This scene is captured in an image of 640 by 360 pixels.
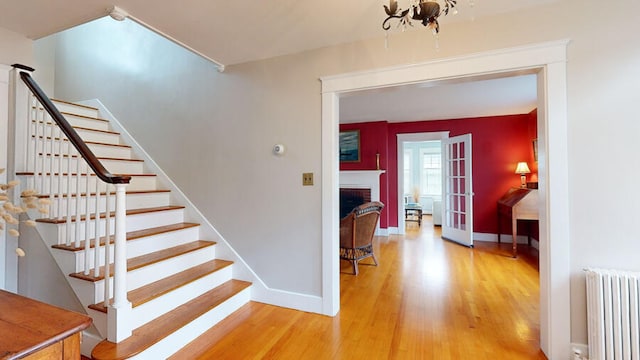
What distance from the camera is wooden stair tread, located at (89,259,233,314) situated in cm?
185

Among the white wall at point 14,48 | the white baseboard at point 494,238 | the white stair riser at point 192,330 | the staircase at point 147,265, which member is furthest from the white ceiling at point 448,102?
the white wall at point 14,48

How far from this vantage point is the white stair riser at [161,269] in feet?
5.97

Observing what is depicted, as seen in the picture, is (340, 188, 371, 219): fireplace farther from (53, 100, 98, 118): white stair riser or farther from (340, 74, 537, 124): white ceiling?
(53, 100, 98, 118): white stair riser

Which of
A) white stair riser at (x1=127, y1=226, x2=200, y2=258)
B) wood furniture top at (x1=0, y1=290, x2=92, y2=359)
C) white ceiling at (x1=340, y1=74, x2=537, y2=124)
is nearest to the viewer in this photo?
wood furniture top at (x1=0, y1=290, x2=92, y2=359)

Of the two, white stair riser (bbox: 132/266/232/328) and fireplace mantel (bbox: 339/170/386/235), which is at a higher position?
fireplace mantel (bbox: 339/170/386/235)

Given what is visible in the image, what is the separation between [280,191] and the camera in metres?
2.55

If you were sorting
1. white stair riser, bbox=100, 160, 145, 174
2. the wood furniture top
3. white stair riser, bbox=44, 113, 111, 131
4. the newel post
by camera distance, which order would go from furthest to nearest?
white stair riser, bbox=44, 113, 111, 131, white stair riser, bbox=100, 160, 145, 174, the newel post, the wood furniture top

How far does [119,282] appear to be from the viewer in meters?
1.65

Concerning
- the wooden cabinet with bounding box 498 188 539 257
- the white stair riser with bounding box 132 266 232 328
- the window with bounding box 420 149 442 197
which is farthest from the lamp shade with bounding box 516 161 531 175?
the white stair riser with bounding box 132 266 232 328

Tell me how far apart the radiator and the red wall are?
3789mm

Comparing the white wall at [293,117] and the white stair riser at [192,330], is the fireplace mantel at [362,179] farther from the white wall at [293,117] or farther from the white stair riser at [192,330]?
the white stair riser at [192,330]

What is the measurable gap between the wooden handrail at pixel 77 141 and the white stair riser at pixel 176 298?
0.85 m

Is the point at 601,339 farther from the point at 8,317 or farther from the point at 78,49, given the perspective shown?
the point at 78,49

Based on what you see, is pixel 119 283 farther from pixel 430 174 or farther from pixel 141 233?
pixel 430 174
